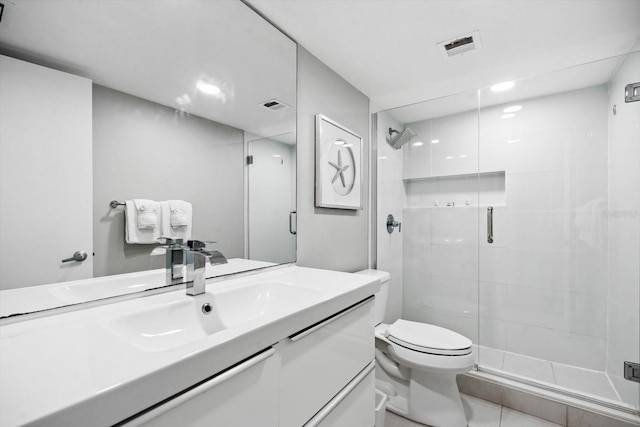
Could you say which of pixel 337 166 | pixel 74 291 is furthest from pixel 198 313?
pixel 337 166

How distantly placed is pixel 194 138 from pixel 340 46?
1.04 metres

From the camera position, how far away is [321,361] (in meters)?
0.92

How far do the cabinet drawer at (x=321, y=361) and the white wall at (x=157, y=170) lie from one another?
Result: 22.5 inches

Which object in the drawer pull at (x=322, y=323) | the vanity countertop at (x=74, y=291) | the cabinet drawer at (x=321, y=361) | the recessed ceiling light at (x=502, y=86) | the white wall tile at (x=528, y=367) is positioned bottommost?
the white wall tile at (x=528, y=367)

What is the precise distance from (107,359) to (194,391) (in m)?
0.17

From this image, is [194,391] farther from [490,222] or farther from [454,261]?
[490,222]

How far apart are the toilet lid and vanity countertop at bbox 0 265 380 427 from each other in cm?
105

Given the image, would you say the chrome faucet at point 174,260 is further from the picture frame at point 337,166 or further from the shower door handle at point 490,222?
the shower door handle at point 490,222

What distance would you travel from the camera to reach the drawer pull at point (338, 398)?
886 millimetres

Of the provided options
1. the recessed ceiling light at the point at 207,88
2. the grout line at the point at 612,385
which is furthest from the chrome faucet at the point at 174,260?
the grout line at the point at 612,385

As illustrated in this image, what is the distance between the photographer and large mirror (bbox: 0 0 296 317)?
76 cm

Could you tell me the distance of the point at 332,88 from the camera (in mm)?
1946

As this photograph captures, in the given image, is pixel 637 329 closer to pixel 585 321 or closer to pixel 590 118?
pixel 585 321

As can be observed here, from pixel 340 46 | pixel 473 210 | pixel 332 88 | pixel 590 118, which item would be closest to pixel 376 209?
pixel 473 210
